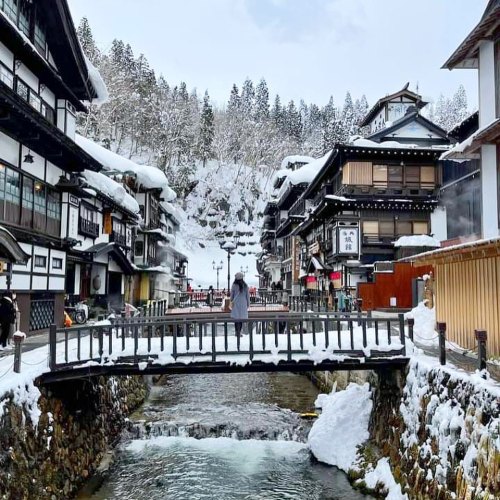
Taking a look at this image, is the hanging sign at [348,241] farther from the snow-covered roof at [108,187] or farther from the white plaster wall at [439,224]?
the snow-covered roof at [108,187]

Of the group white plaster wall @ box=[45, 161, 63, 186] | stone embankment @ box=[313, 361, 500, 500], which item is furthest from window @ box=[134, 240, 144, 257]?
stone embankment @ box=[313, 361, 500, 500]

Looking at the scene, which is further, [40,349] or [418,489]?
[40,349]

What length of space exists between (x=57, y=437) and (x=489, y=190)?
15.5 m

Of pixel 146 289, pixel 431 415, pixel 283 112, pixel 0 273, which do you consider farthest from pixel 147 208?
pixel 283 112

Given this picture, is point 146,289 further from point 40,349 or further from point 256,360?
point 256,360

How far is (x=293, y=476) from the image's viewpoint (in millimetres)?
13953

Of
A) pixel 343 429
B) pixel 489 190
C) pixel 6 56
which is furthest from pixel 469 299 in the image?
pixel 6 56

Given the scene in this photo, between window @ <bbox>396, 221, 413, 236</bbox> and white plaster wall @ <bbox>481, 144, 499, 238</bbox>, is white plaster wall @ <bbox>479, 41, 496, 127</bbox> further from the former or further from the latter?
window @ <bbox>396, 221, 413, 236</bbox>

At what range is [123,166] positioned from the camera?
40.9 meters

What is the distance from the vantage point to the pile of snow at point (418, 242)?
33219 mm

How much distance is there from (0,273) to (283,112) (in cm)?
10776

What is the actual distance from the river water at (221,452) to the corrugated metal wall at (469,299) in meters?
5.82

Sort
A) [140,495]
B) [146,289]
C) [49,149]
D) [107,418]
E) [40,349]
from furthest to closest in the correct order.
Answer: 1. [146,289]
2. [49,149]
3. [107,418]
4. [40,349]
5. [140,495]

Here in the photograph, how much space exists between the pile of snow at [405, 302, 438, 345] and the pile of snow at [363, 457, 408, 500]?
17.5ft
